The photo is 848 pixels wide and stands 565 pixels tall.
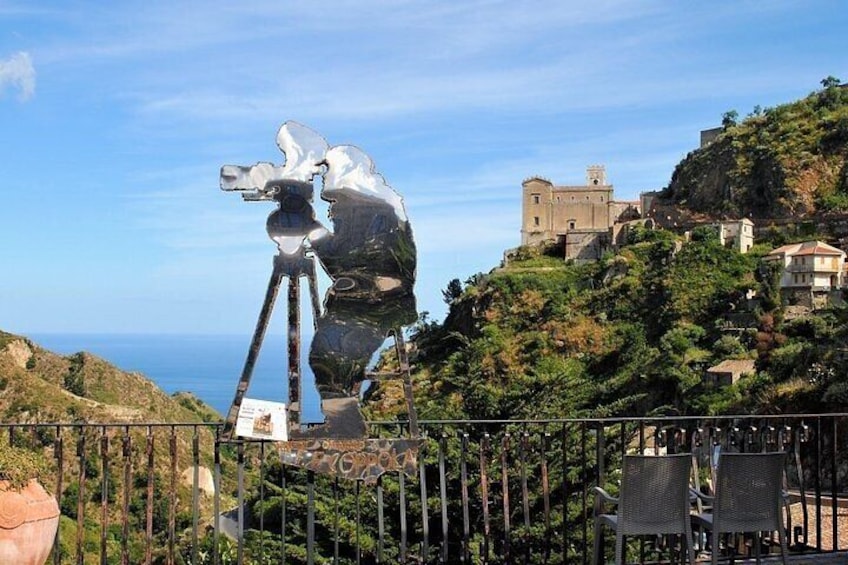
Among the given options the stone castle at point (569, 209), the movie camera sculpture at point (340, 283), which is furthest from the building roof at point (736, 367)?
the movie camera sculpture at point (340, 283)

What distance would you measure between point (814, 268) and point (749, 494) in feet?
155

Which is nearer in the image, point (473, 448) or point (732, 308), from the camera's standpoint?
point (473, 448)

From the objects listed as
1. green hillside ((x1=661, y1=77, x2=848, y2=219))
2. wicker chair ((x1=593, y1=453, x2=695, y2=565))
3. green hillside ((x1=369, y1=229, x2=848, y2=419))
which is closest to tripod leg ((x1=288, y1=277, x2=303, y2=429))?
wicker chair ((x1=593, y1=453, x2=695, y2=565))

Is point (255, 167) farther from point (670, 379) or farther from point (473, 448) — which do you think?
point (670, 379)

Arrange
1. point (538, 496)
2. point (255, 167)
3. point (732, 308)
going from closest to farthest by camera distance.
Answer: point (255, 167) → point (538, 496) → point (732, 308)

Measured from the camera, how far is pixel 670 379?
44.0 metres

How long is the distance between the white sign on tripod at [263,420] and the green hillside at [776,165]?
59.0 m

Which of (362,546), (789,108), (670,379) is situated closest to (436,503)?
(362,546)

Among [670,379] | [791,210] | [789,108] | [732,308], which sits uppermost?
[789,108]

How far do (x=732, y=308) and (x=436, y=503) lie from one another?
151ft

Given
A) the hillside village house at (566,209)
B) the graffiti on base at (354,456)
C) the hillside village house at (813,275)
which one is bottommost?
the graffiti on base at (354,456)

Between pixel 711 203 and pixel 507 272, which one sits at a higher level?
pixel 711 203

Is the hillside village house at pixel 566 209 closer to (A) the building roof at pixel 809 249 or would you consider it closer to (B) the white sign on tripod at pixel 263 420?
(A) the building roof at pixel 809 249

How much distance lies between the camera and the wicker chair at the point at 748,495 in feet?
16.1
